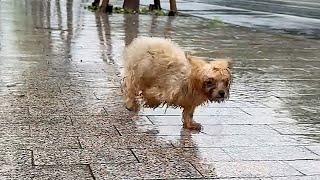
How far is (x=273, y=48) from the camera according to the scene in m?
13.2

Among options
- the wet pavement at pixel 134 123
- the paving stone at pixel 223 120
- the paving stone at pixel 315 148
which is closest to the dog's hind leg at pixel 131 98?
the wet pavement at pixel 134 123

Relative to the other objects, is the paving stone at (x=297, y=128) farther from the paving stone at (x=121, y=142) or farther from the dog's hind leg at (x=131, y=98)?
the dog's hind leg at (x=131, y=98)

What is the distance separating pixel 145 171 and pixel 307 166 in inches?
54.8

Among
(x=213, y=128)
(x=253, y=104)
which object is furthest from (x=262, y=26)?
(x=213, y=128)

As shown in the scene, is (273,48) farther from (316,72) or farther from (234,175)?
(234,175)

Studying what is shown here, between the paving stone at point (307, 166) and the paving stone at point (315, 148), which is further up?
the paving stone at point (307, 166)

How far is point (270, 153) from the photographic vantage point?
5516 millimetres

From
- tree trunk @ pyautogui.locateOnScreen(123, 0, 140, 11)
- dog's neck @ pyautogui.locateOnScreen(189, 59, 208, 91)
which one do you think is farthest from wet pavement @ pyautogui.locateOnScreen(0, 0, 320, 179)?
tree trunk @ pyautogui.locateOnScreen(123, 0, 140, 11)

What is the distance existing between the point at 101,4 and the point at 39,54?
35.6 ft

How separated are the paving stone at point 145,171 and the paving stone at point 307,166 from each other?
0.88 meters

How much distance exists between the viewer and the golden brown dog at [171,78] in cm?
571

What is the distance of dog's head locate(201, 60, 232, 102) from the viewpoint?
564cm

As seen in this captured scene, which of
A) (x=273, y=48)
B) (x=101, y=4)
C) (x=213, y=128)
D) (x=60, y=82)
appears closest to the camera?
(x=213, y=128)

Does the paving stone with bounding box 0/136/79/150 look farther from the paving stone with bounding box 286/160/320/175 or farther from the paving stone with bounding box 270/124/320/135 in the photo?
the paving stone with bounding box 270/124/320/135
